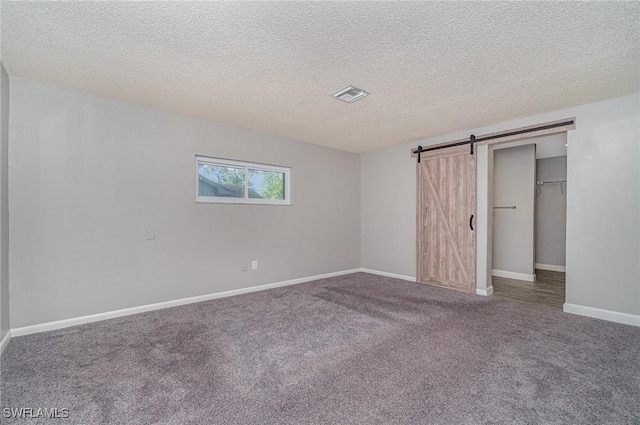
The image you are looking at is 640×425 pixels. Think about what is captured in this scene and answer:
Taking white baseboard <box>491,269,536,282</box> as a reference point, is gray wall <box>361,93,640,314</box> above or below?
above

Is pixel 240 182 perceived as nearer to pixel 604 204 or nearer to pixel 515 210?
pixel 604 204

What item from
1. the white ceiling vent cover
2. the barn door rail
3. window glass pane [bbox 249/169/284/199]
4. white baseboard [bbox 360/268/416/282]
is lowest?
white baseboard [bbox 360/268/416/282]

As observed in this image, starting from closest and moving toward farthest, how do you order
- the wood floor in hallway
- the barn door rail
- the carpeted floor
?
the carpeted floor
the barn door rail
the wood floor in hallway

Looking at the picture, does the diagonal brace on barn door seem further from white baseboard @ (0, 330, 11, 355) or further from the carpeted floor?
white baseboard @ (0, 330, 11, 355)

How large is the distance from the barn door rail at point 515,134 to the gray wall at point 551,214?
128 inches

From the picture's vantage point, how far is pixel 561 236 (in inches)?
A: 228

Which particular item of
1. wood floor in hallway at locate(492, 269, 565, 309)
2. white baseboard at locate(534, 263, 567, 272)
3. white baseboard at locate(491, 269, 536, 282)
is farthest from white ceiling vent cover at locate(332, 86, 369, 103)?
white baseboard at locate(534, 263, 567, 272)

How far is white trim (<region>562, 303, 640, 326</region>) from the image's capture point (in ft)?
9.56

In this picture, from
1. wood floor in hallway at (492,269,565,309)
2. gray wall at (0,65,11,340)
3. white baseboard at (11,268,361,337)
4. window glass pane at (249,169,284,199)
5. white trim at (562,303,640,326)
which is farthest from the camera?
window glass pane at (249,169,284,199)

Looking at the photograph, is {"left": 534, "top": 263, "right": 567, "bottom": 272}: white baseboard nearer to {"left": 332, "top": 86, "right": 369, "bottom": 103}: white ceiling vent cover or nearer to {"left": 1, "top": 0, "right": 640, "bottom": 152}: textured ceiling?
{"left": 1, "top": 0, "right": 640, "bottom": 152}: textured ceiling

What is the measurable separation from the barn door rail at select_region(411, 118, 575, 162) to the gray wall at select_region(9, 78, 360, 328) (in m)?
2.72

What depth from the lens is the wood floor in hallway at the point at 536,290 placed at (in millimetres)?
3783

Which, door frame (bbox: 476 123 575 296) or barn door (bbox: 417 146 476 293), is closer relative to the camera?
door frame (bbox: 476 123 575 296)

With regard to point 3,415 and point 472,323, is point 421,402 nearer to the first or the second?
point 472,323
